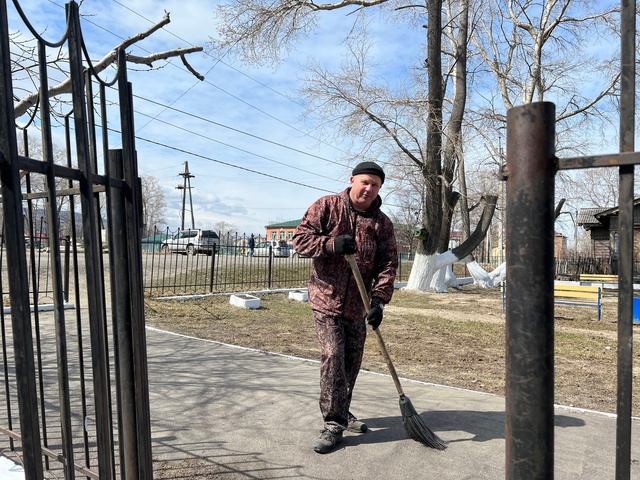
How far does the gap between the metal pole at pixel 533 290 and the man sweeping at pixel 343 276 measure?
6.18 feet

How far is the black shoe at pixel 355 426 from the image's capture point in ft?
12.1

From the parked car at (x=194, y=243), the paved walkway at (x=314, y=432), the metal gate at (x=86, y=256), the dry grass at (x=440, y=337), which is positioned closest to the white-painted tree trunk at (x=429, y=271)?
the dry grass at (x=440, y=337)

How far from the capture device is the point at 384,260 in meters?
3.70

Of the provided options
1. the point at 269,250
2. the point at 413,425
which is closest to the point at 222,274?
the point at 269,250

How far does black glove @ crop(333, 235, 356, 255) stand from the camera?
10.8 ft

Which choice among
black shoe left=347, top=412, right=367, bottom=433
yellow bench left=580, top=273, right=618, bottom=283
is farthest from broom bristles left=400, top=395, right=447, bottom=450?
yellow bench left=580, top=273, right=618, bottom=283

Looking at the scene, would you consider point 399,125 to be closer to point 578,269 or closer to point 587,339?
point 587,339

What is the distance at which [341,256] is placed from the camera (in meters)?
3.50

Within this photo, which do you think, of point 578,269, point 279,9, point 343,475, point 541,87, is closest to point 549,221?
point 343,475

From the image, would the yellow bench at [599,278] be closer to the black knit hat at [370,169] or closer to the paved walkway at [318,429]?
the paved walkway at [318,429]

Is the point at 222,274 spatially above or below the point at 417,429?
below

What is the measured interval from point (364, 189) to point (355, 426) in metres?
1.70

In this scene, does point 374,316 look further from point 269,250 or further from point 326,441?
point 269,250

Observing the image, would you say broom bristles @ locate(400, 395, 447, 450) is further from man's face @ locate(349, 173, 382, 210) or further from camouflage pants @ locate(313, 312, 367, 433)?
man's face @ locate(349, 173, 382, 210)
